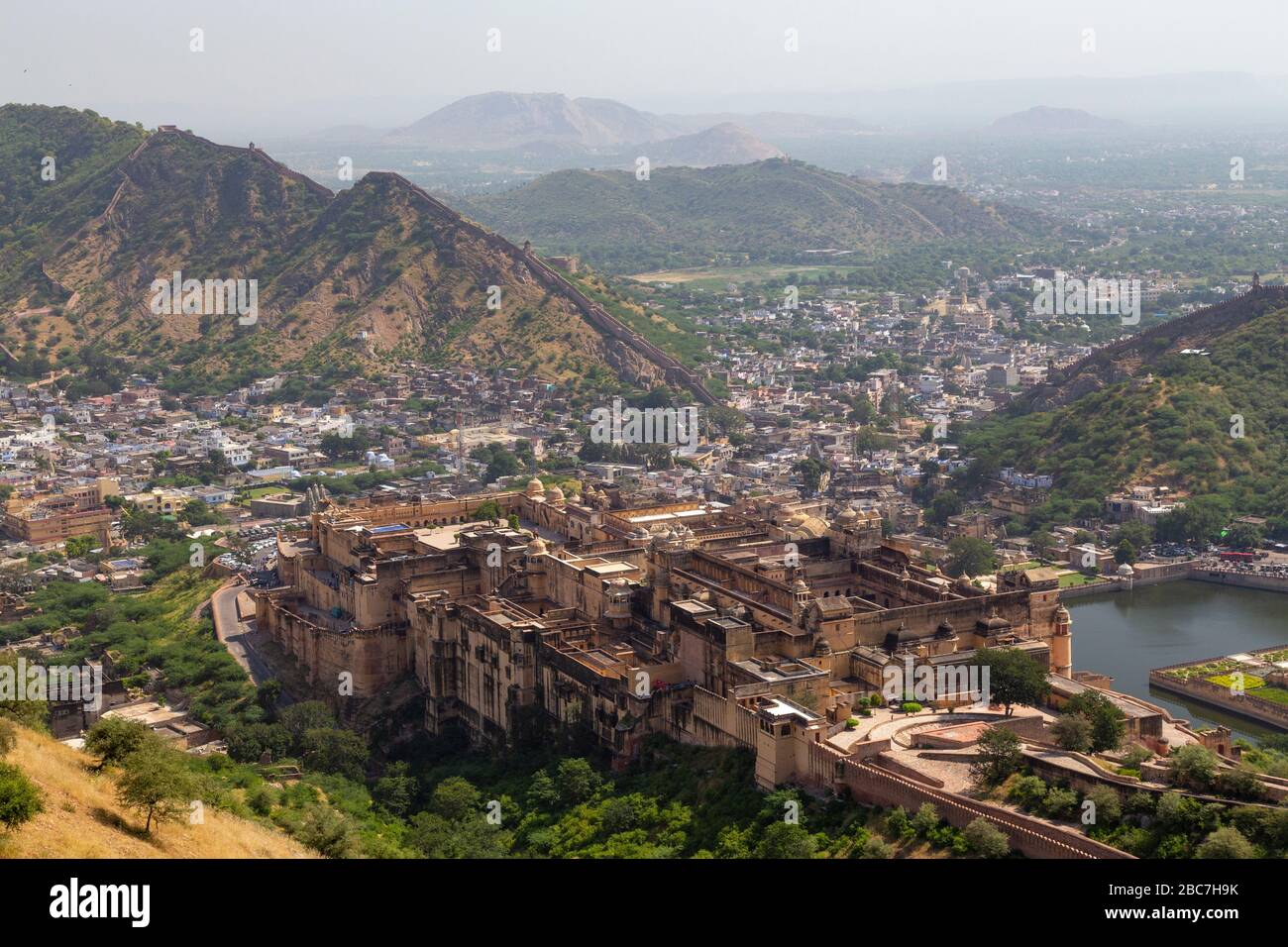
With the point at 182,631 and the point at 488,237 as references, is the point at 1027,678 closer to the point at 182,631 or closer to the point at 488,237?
the point at 182,631

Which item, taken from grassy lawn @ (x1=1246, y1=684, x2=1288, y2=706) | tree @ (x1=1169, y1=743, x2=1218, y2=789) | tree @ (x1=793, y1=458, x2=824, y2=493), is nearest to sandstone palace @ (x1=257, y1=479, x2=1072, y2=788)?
tree @ (x1=1169, y1=743, x2=1218, y2=789)

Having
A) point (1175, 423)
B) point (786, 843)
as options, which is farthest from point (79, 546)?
point (1175, 423)

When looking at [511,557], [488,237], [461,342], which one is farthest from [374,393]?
[511,557]

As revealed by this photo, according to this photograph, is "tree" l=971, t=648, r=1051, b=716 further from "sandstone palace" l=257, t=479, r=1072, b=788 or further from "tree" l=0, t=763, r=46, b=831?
"tree" l=0, t=763, r=46, b=831

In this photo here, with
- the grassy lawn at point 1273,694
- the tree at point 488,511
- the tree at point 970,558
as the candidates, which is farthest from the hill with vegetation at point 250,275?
the grassy lawn at point 1273,694

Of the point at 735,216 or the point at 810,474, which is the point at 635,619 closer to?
the point at 810,474

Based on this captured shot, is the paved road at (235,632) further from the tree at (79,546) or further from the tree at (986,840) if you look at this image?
the tree at (986,840)

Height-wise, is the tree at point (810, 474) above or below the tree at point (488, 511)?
below
